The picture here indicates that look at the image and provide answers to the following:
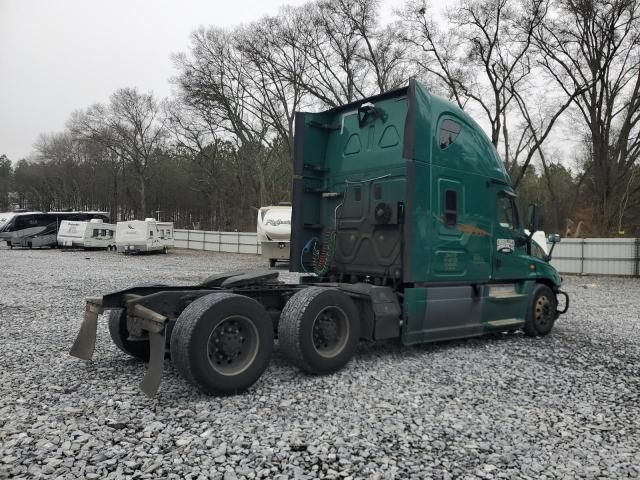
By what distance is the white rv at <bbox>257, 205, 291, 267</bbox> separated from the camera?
20656mm

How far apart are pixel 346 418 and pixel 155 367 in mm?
1744

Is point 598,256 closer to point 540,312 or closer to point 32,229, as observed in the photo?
point 540,312

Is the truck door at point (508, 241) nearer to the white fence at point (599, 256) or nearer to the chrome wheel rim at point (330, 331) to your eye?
the chrome wheel rim at point (330, 331)

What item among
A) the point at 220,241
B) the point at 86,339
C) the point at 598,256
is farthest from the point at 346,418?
the point at 220,241

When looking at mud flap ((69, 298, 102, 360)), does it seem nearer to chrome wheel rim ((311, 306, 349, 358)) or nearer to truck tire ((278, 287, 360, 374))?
truck tire ((278, 287, 360, 374))

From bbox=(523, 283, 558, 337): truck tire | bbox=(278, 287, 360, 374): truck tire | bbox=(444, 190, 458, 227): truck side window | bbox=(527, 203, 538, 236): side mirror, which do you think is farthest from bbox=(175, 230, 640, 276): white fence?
Answer: bbox=(278, 287, 360, 374): truck tire

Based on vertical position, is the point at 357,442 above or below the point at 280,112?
below

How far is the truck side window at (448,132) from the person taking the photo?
656 cm

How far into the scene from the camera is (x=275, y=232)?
20.7 m

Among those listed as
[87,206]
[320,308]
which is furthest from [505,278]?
[87,206]

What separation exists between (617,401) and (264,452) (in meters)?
3.57

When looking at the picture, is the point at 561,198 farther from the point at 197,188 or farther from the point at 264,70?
the point at 197,188

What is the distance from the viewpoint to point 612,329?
8773 mm

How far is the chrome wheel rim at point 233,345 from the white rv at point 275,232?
15.6 m
